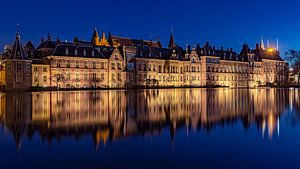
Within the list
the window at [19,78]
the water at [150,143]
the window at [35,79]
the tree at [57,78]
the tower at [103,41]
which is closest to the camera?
the water at [150,143]

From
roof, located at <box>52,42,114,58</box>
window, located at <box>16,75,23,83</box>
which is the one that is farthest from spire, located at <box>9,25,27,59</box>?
Answer: roof, located at <box>52,42,114,58</box>

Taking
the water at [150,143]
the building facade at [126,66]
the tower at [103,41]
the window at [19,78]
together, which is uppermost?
the tower at [103,41]

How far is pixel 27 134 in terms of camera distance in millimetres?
12062

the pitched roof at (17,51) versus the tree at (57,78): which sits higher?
the pitched roof at (17,51)

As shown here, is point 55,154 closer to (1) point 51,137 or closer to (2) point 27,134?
(1) point 51,137

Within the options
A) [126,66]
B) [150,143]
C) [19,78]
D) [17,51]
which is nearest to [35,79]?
[19,78]

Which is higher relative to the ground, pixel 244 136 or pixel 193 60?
pixel 193 60

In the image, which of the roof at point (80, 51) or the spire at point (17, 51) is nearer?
the spire at point (17, 51)

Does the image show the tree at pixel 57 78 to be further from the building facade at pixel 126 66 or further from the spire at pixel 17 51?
the spire at pixel 17 51

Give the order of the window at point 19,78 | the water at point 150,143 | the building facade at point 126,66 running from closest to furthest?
1. the water at point 150,143
2. the window at point 19,78
3. the building facade at point 126,66


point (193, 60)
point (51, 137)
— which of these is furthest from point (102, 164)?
point (193, 60)

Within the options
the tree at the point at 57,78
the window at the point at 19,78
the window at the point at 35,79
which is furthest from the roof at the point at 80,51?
the window at the point at 19,78

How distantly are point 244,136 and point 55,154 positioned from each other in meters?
6.62

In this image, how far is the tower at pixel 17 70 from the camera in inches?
2466
